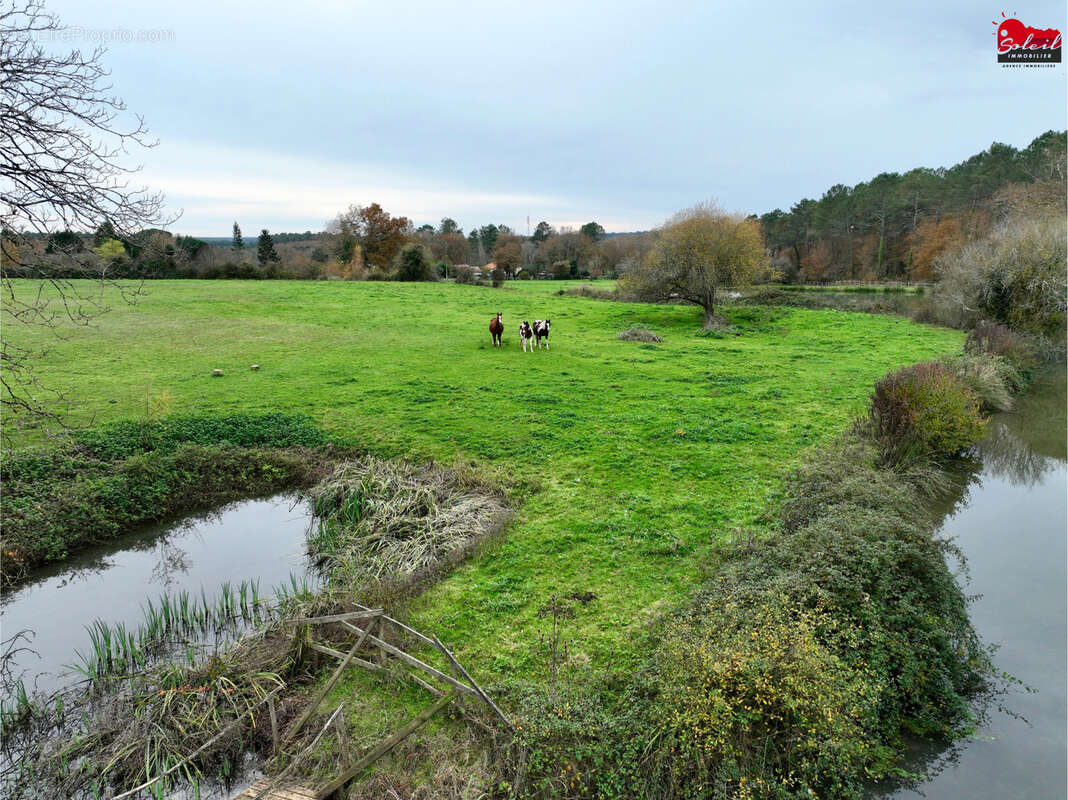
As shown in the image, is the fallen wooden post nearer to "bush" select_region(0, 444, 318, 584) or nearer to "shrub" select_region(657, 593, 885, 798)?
"shrub" select_region(657, 593, 885, 798)

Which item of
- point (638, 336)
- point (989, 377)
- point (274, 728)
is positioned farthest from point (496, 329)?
point (274, 728)

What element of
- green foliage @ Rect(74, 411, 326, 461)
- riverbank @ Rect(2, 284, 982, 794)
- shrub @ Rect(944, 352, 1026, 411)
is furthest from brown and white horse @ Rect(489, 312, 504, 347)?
shrub @ Rect(944, 352, 1026, 411)

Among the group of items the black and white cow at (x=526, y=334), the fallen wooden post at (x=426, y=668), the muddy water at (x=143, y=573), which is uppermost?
the black and white cow at (x=526, y=334)

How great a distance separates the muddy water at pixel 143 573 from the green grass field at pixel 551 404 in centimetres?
291

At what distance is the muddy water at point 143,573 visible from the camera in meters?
7.36

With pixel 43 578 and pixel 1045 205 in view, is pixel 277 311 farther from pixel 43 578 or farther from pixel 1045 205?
pixel 1045 205

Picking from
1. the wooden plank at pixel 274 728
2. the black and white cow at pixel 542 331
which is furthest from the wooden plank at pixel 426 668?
the black and white cow at pixel 542 331

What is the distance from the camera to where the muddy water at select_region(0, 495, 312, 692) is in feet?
24.2

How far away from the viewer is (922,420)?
1198 centimetres

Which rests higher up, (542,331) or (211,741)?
(542,331)

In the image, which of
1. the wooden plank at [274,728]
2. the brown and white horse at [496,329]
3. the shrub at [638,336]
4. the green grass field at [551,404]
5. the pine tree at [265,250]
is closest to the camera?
the wooden plank at [274,728]

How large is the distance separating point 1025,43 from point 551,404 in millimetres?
15883

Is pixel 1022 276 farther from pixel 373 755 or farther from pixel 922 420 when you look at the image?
pixel 373 755

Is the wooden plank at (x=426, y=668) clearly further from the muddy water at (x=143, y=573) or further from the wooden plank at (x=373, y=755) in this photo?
the muddy water at (x=143, y=573)
